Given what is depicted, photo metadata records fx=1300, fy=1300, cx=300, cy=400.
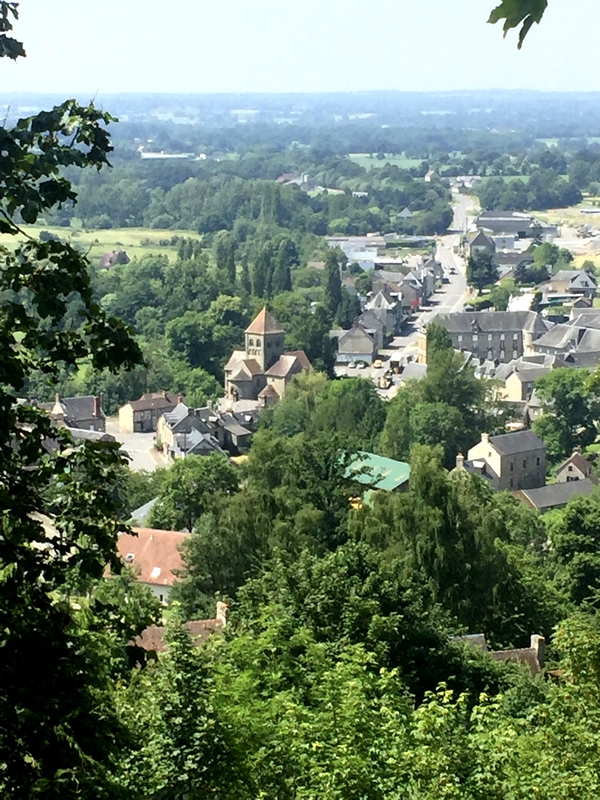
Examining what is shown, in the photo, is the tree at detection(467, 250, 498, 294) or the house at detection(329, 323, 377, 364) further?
the tree at detection(467, 250, 498, 294)

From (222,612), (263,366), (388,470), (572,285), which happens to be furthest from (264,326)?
(222,612)

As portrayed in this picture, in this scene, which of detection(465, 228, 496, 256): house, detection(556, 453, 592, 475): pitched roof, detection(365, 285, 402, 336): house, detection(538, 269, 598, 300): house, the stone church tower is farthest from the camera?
detection(465, 228, 496, 256): house

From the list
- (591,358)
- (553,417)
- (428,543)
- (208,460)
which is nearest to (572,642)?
(428,543)

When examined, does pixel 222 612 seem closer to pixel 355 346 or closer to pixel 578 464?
pixel 578 464

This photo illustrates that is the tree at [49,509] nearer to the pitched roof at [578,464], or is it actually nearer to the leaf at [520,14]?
the leaf at [520,14]

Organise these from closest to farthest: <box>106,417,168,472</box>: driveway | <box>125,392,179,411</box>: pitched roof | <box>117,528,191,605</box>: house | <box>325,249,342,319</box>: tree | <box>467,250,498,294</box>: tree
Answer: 1. <box>117,528,191,605</box>: house
2. <box>106,417,168,472</box>: driveway
3. <box>125,392,179,411</box>: pitched roof
4. <box>325,249,342,319</box>: tree
5. <box>467,250,498,294</box>: tree

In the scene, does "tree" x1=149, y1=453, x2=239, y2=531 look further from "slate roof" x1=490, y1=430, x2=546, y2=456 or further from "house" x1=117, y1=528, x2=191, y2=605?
"slate roof" x1=490, y1=430, x2=546, y2=456

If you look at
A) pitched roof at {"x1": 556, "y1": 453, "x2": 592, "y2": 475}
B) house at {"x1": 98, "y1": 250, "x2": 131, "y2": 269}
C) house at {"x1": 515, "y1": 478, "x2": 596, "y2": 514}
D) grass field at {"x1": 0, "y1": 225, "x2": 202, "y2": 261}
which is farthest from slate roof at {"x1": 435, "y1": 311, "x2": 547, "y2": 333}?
grass field at {"x1": 0, "y1": 225, "x2": 202, "y2": 261}
